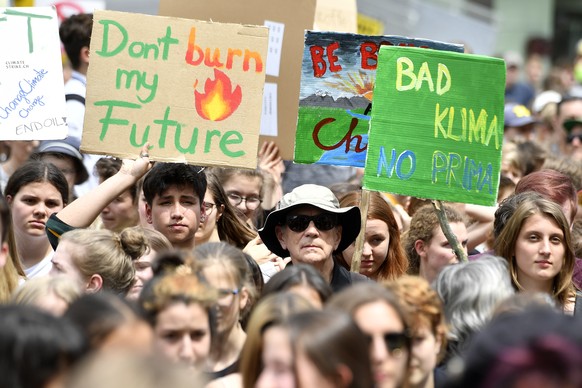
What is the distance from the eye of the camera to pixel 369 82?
6789mm

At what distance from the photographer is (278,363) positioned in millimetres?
3703

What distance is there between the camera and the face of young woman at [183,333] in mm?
4238

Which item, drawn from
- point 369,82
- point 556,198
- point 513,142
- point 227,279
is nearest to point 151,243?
point 227,279

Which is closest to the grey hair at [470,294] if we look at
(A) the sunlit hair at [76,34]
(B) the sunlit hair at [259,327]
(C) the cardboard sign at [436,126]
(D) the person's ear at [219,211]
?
(B) the sunlit hair at [259,327]

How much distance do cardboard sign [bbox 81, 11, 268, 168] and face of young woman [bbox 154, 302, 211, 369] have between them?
2174 mm

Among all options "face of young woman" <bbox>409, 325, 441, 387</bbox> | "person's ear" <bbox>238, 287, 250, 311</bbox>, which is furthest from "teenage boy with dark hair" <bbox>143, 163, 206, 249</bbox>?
"face of young woman" <bbox>409, 325, 441, 387</bbox>

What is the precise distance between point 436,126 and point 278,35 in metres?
1.91

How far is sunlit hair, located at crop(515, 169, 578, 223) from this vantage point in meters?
6.82

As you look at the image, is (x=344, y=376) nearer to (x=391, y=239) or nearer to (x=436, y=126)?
(x=436, y=126)

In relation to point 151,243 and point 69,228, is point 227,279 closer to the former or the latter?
point 151,243

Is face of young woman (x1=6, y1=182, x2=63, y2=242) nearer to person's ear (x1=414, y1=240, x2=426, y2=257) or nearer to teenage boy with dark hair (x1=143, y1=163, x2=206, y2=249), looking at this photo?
teenage boy with dark hair (x1=143, y1=163, x2=206, y2=249)

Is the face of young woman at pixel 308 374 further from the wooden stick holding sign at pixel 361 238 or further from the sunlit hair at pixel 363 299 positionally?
the wooden stick holding sign at pixel 361 238

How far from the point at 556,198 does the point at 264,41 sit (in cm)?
185

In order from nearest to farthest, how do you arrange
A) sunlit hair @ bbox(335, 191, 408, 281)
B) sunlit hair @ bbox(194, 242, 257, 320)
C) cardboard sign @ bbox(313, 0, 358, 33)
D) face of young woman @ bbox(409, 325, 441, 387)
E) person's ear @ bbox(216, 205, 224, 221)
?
1. face of young woman @ bbox(409, 325, 441, 387)
2. sunlit hair @ bbox(194, 242, 257, 320)
3. sunlit hair @ bbox(335, 191, 408, 281)
4. person's ear @ bbox(216, 205, 224, 221)
5. cardboard sign @ bbox(313, 0, 358, 33)
